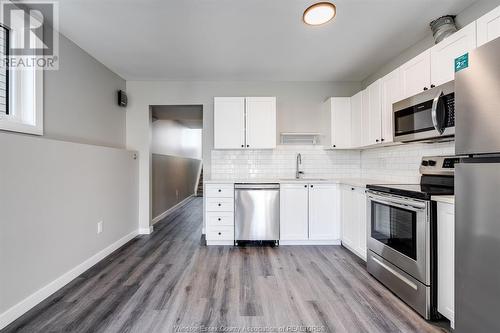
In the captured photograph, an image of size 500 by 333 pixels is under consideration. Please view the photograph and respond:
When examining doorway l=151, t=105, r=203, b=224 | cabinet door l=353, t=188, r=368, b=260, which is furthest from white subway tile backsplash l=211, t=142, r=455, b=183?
doorway l=151, t=105, r=203, b=224

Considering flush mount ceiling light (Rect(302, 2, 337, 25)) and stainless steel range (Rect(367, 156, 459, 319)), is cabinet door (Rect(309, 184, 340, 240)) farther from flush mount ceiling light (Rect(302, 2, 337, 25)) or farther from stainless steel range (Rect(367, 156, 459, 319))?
flush mount ceiling light (Rect(302, 2, 337, 25))

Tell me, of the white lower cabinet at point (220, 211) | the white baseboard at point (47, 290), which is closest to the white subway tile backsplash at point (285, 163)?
the white lower cabinet at point (220, 211)

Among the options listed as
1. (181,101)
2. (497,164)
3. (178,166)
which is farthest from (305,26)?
(178,166)

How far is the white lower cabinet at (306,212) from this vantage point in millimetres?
3195

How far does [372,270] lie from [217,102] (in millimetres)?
2912

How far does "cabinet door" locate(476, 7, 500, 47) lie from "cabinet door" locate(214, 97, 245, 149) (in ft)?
8.25

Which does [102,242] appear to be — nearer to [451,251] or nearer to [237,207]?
[237,207]

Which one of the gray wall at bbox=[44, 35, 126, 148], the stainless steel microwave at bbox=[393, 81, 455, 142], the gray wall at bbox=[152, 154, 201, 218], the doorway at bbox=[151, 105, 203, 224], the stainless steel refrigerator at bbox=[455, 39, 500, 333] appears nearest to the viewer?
the stainless steel refrigerator at bbox=[455, 39, 500, 333]

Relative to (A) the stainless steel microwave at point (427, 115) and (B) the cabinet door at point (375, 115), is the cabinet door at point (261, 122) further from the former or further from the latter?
(A) the stainless steel microwave at point (427, 115)

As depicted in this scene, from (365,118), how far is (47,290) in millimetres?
3891

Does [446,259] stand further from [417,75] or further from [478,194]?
[417,75]

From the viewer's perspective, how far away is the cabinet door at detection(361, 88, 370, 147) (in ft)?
9.75

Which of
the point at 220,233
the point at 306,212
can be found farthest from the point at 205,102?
the point at 306,212

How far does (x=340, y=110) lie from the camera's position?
3455mm
